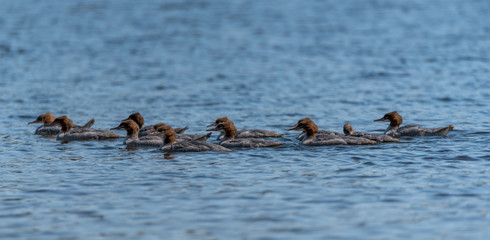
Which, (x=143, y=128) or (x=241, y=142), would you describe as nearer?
(x=241, y=142)

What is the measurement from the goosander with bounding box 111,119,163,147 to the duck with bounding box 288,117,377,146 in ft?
12.5

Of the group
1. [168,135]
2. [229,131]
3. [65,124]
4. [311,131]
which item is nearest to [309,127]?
[311,131]

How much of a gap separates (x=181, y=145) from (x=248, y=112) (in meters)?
6.89

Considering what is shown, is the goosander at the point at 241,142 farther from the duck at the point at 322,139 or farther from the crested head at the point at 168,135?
the crested head at the point at 168,135

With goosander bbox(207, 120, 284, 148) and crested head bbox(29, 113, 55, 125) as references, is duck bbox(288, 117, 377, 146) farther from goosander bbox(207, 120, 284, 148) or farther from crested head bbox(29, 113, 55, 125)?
crested head bbox(29, 113, 55, 125)

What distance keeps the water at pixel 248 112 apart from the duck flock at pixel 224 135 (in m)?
0.49

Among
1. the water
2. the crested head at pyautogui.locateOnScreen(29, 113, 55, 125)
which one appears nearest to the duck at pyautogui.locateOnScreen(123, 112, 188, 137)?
the water

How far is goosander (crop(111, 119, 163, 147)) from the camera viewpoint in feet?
66.3

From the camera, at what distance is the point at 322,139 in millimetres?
19359

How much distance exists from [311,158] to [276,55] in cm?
2276

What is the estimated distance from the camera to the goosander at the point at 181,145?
61.6ft

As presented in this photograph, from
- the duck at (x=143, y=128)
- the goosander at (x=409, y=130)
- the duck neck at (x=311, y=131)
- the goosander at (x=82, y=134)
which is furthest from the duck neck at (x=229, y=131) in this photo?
the goosander at (x=409, y=130)

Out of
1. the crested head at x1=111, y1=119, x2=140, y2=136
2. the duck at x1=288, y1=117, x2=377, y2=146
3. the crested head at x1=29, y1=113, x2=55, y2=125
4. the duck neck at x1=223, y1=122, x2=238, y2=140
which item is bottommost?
the duck at x1=288, y1=117, x2=377, y2=146

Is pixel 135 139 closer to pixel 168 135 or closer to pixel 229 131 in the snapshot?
pixel 168 135
